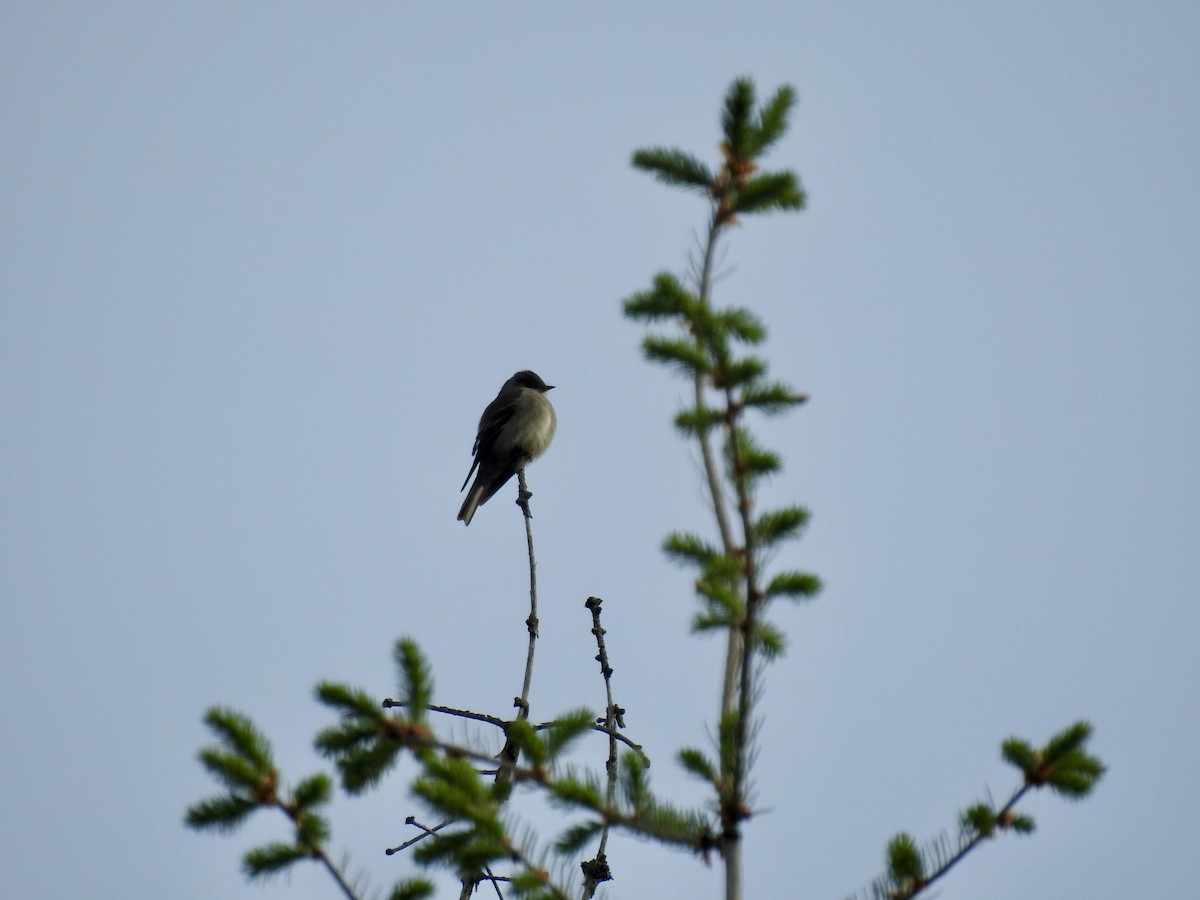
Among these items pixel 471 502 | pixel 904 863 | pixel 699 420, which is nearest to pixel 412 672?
pixel 699 420

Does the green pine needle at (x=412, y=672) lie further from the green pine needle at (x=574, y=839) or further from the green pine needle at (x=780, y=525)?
the green pine needle at (x=780, y=525)

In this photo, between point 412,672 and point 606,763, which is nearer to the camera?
point 412,672

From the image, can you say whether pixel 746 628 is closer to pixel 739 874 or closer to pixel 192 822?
pixel 739 874

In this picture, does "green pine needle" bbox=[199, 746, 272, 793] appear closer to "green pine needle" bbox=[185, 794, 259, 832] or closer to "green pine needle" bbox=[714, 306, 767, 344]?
"green pine needle" bbox=[185, 794, 259, 832]

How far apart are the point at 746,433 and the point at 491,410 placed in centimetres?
967

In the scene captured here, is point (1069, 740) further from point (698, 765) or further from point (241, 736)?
point (241, 736)

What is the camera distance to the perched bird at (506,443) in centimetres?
1173

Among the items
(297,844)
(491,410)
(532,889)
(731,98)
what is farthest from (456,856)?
(491,410)

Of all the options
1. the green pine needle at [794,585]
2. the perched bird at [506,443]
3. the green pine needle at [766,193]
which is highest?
the perched bird at [506,443]

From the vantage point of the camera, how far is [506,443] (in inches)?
462

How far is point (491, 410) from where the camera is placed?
1238cm

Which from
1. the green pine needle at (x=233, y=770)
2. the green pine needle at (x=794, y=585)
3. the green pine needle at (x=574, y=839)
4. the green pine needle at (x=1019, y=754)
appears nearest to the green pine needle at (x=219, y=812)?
the green pine needle at (x=233, y=770)

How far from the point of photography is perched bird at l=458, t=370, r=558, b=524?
11.7 meters

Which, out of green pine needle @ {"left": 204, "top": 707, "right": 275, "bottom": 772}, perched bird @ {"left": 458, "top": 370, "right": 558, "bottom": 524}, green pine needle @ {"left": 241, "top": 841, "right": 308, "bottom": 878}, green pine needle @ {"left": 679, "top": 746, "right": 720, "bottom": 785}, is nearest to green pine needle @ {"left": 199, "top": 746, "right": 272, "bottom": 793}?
green pine needle @ {"left": 204, "top": 707, "right": 275, "bottom": 772}
